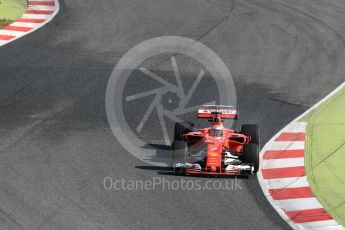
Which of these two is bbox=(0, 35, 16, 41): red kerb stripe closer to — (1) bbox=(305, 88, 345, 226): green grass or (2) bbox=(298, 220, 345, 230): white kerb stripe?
(1) bbox=(305, 88, 345, 226): green grass

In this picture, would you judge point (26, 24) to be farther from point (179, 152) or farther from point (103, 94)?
point (179, 152)

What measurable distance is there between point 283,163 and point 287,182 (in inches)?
37.7

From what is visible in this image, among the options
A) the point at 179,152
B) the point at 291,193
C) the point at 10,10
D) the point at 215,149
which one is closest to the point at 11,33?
the point at 10,10

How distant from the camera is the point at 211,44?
23.5m

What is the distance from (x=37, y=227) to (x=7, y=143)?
4184 mm

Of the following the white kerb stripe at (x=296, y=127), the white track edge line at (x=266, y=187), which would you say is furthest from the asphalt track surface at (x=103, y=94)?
the white kerb stripe at (x=296, y=127)

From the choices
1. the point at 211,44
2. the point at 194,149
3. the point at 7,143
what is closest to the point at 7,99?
the point at 7,143

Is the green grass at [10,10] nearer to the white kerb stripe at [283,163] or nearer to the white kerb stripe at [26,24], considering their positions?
the white kerb stripe at [26,24]

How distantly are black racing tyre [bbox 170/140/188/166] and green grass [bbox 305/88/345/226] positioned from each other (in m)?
2.79

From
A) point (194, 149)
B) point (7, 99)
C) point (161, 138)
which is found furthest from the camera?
point (7, 99)

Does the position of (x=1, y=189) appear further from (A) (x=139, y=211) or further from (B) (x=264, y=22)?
(B) (x=264, y=22)

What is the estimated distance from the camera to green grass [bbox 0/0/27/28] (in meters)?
25.1

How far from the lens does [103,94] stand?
19562mm

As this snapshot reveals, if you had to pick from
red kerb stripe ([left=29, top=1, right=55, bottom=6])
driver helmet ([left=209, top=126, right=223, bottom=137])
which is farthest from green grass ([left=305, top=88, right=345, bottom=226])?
red kerb stripe ([left=29, top=1, right=55, bottom=6])
